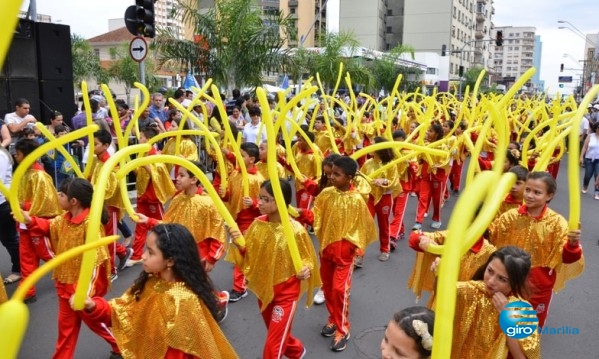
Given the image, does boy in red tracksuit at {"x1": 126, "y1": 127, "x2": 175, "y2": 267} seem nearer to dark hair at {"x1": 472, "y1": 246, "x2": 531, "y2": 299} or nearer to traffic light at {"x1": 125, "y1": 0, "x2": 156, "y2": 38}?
traffic light at {"x1": 125, "y1": 0, "x2": 156, "y2": 38}

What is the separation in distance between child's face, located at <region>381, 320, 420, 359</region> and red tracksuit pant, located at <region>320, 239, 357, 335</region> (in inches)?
84.6

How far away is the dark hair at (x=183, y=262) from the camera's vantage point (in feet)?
9.04

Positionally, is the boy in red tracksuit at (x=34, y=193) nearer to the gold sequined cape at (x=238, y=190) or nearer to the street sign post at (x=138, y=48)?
the gold sequined cape at (x=238, y=190)

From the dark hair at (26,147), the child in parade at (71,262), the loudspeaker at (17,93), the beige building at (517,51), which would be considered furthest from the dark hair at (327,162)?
Answer: the beige building at (517,51)

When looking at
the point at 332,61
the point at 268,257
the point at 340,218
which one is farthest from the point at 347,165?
the point at 332,61

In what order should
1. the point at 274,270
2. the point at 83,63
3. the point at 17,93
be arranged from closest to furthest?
1. the point at 274,270
2. the point at 17,93
3. the point at 83,63

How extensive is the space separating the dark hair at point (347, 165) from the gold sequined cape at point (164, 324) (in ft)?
6.74

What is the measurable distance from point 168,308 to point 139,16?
7501 mm

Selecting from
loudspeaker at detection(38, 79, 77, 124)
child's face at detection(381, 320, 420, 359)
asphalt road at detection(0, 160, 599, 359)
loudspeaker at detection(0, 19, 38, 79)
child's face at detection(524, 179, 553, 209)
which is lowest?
asphalt road at detection(0, 160, 599, 359)

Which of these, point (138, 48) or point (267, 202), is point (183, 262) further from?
point (138, 48)

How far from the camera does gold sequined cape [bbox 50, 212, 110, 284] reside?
3557 mm

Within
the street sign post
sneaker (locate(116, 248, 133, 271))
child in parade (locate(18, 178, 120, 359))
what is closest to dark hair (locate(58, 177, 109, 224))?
child in parade (locate(18, 178, 120, 359))

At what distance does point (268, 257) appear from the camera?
11.9ft

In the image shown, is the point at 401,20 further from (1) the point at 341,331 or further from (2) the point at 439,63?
(1) the point at 341,331
